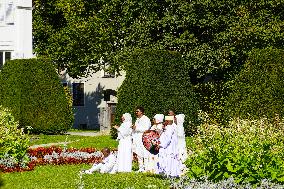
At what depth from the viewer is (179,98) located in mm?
30031

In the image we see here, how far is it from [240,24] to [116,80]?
64.7 ft

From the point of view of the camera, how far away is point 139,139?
785 inches

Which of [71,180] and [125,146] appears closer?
[71,180]

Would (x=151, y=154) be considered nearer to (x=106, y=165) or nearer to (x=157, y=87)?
(x=106, y=165)

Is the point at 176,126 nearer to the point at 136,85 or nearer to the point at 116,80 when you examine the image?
the point at 136,85

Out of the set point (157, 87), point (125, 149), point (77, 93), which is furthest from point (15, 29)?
point (77, 93)

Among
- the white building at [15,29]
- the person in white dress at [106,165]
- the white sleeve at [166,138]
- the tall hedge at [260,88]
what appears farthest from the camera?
the white building at [15,29]

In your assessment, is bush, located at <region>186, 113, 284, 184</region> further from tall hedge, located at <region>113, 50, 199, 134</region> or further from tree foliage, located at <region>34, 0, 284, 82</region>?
tree foliage, located at <region>34, 0, 284, 82</region>

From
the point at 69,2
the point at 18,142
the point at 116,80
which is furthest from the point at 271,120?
the point at 116,80

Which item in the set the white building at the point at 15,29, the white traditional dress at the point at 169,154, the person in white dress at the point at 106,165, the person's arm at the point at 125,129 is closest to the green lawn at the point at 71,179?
the white traditional dress at the point at 169,154

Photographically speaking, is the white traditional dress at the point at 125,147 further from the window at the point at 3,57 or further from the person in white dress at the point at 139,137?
the window at the point at 3,57

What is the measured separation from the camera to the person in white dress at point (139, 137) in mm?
18967

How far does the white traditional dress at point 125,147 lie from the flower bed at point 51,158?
1.03 m

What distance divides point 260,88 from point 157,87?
5988 mm
